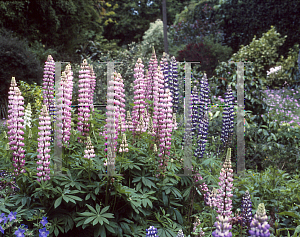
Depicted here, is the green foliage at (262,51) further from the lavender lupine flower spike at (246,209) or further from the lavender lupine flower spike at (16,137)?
the lavender lupine flower spike at (16,137)

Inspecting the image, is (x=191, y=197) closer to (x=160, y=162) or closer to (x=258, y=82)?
(x=160, y=162)

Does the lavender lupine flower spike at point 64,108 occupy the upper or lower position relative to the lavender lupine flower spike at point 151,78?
lower

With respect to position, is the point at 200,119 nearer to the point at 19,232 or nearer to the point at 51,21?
the point at 19,232

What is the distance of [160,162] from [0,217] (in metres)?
1.37

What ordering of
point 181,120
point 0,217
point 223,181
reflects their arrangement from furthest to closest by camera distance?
point 181,120 → point 0,217 → point 223,181

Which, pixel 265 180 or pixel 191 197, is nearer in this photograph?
pixel 191 197

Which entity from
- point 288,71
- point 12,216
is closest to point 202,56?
point 288,71

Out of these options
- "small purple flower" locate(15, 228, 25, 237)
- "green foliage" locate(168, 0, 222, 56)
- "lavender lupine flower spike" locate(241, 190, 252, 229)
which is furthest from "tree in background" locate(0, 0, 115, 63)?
"lavender lupine flower spike" locate(241, 190, 252, 229)

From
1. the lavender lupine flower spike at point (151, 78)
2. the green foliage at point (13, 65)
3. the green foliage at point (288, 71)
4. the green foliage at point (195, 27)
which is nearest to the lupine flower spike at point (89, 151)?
the lavender lupine flower spike at point (151, 78)

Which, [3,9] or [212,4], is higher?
[212,4]

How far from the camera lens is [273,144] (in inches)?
229

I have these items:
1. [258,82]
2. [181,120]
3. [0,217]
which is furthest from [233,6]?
[0,217]

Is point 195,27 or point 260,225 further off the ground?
point 195,27

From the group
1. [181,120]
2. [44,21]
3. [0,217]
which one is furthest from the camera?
[44,21]
